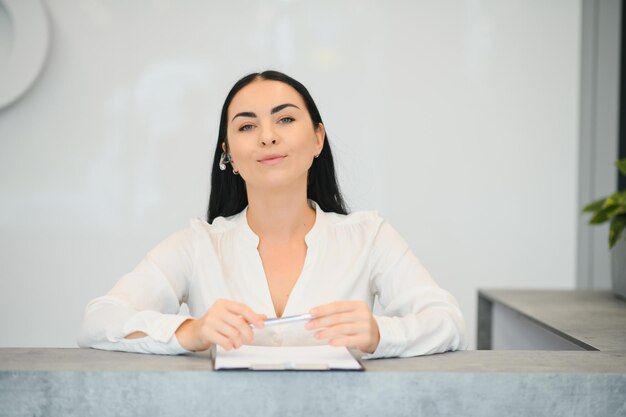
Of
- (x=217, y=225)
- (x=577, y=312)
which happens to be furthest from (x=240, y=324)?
(x=577, y=312)

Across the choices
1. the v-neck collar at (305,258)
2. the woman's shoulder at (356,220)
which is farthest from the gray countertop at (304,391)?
the woman's shoulder at (356,220)

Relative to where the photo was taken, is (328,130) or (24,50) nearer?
(24,50)

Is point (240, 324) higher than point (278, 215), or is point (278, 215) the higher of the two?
point (278, 215)

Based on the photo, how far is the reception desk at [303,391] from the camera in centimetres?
125

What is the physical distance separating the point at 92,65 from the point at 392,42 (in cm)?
142

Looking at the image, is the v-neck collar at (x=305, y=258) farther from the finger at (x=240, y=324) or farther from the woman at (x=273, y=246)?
the finger at (x=240, y=324)

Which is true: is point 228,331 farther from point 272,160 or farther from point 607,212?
point 607,212

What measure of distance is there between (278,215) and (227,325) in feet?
2.03

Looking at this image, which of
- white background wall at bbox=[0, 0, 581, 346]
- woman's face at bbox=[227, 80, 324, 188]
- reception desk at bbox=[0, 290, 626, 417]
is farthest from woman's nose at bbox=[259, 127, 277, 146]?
white background wall at bbox=[0, 0, 581, 346]

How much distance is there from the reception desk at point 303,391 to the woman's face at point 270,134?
63cm

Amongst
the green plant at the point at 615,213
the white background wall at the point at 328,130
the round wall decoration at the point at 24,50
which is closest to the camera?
the green plant at the point at 615,213

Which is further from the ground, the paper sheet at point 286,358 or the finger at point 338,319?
the finger at point 338,319

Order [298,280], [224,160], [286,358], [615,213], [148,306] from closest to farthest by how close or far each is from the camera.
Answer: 1. [286,358]
2. [148,306]
3. [298,280]
4. [224,160]
5. [615,213]

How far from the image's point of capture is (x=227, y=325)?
1388mm
